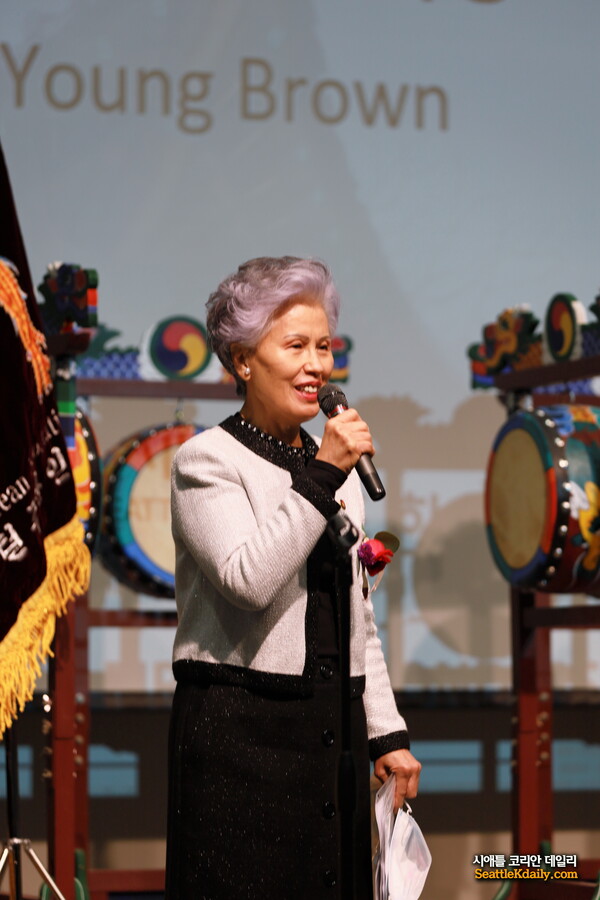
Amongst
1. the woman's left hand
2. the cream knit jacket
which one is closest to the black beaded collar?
the cream knit jacket

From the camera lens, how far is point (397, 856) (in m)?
1.93

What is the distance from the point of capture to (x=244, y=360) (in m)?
1.98

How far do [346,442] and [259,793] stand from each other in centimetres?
49

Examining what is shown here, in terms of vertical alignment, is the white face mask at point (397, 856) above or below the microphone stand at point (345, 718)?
below

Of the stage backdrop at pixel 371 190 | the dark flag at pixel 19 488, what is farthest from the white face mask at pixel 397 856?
the stage backdrop at pixel 371 190

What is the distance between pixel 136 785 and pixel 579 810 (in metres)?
1.45

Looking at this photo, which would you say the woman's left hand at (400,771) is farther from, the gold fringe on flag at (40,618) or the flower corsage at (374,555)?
the gold fringe on flag at (40,618)

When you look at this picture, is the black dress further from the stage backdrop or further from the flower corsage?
Answer: the stage backdrop

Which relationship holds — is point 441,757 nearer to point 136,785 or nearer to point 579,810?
point 579,810

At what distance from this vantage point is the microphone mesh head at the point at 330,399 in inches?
72.2

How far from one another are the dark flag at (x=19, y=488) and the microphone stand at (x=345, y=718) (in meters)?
0.73

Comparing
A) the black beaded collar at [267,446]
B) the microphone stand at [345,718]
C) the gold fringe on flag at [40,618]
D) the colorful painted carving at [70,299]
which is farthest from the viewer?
the colorful painted carving at [70,299]

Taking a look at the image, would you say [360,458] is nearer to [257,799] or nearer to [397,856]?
[257,799]

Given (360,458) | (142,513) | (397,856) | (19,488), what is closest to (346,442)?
(360,458)
